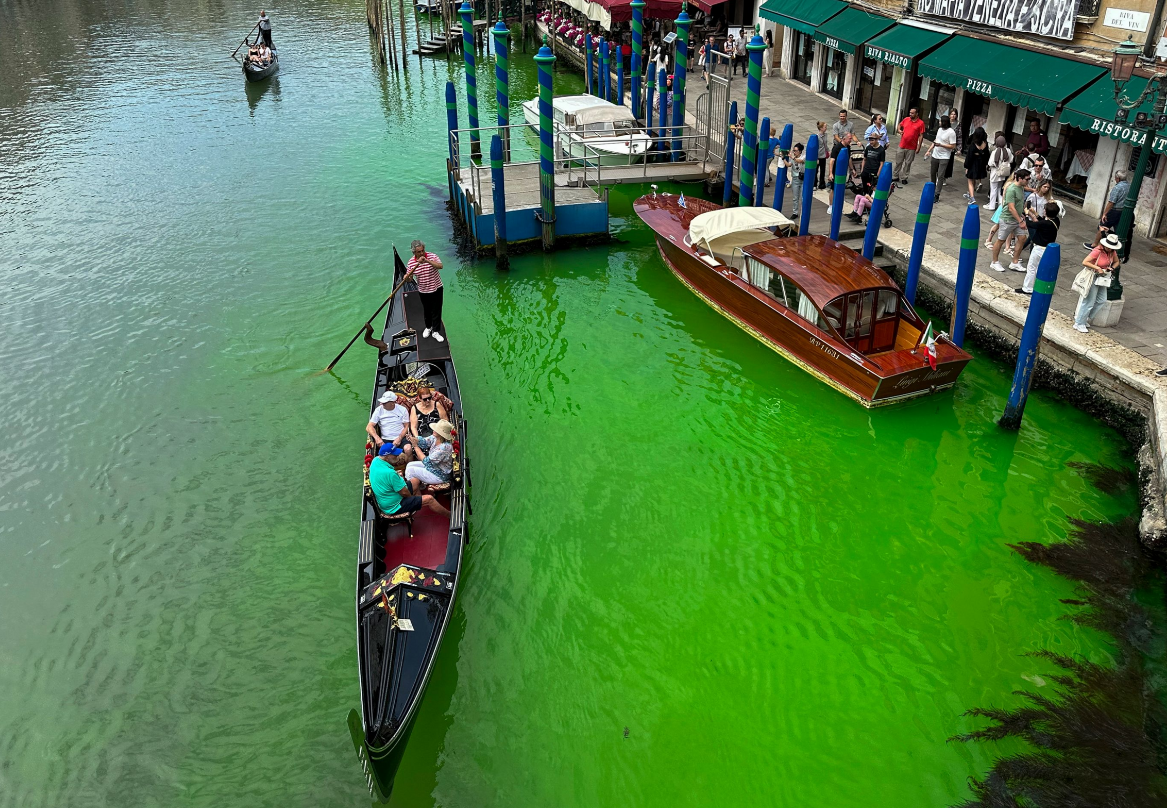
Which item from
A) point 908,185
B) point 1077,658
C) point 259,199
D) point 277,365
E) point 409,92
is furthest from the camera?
point 409,92

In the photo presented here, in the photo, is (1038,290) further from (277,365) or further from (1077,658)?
(277,365)

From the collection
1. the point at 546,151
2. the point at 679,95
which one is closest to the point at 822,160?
the point at 679,95

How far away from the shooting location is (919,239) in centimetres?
1272

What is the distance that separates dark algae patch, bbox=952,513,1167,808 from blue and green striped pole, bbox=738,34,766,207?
30.6 ft

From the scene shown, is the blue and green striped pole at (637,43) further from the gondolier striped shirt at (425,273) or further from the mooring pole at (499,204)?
the gondolier striped shirt at (425,273)

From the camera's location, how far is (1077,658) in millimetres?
8180

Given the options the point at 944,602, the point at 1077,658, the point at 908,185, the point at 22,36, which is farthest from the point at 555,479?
the point at 22,36

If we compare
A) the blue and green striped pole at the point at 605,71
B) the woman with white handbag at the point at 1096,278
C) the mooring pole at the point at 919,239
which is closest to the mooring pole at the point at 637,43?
the blue and green striped pole at the point at 605,71

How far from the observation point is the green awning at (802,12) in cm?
2322

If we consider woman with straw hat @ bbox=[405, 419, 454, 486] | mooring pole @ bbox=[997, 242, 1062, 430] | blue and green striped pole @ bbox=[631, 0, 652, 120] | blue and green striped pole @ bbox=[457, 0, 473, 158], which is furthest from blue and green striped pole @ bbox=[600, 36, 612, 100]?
woman with straw hat @ bbox=[405, 419, 454, 486]

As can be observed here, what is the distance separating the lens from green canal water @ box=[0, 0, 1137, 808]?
7414mm

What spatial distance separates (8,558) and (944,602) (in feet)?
33.3

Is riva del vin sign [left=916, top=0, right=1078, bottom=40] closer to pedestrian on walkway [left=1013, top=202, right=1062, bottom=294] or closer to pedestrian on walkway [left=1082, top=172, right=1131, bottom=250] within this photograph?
pedestrian on walkway [left=1082, top=172, right=1131, bottom=250]

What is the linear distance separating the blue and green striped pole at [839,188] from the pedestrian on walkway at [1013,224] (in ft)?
7.99
